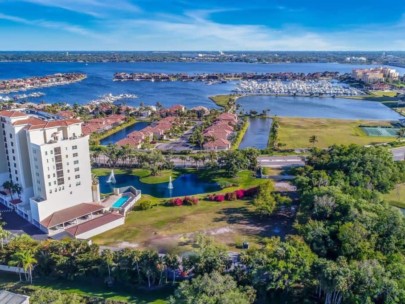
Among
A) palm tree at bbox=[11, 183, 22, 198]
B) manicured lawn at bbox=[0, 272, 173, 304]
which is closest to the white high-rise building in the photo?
palm tree at bbox=[11, 183, 22, 198]

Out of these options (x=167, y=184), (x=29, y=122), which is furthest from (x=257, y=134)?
(x=29, y=122)

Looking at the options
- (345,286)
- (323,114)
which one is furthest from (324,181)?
(323,114)

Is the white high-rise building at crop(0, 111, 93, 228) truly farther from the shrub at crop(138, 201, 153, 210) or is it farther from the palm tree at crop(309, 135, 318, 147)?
the palm tree at crop(309, 135, 318, 147)

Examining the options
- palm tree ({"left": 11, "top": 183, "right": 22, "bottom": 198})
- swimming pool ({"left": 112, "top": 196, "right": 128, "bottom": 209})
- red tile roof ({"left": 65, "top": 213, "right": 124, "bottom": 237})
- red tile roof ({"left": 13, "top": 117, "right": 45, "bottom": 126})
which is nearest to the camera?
red tile roof ({"left": 65, "top": 213, "right": 124, "bottom": 237})

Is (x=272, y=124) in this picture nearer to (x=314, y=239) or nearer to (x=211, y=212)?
(x=211, y=212)

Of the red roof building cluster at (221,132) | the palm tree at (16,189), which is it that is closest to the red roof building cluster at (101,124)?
the red roof building cluster at (221,132)
